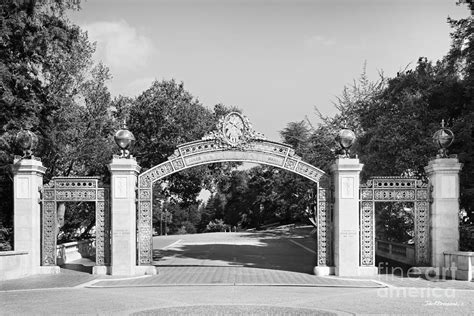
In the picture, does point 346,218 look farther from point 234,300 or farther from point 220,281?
point 234,300

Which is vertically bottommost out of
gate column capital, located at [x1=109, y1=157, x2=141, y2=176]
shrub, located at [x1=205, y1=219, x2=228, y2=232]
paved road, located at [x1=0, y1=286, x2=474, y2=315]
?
shrub, located at [x1=205, y1=219, x2=228, y2=232]

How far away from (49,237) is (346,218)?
28.0ft

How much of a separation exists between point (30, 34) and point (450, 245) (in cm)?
1444

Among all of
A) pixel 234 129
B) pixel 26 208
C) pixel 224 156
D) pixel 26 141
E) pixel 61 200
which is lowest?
pixel 26 208

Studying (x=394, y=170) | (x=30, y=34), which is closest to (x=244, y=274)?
(x=394, y=170)

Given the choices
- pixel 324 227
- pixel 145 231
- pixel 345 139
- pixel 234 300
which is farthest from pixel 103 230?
pixel 345 139

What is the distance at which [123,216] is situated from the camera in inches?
623

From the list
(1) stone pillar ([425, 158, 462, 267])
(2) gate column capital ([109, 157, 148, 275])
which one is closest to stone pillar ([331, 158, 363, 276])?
(1) stone pillar ([425, 158, 462, 267])

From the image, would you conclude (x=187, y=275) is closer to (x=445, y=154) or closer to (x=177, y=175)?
(x=445, y=154)

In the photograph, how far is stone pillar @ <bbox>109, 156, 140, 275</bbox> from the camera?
619 inches

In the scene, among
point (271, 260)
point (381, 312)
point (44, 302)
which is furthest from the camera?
point (271, 260)

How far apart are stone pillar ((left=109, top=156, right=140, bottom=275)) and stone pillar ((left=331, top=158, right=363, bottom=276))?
226 inches

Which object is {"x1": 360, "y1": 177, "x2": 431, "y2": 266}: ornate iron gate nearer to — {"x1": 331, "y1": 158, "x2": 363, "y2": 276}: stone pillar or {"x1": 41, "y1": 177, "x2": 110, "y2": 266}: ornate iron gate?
{"x1": 331, "y1": 158, "x2": 363, "y2": 276}: stone pillar

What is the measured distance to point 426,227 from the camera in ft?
52.2
